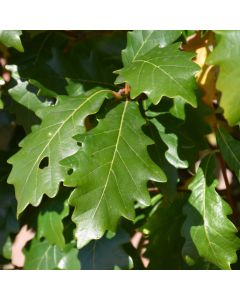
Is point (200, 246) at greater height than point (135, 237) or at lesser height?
greater

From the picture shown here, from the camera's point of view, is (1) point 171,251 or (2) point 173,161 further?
(1) point 171,251

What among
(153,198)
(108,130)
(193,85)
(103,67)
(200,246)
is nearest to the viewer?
(193,85)

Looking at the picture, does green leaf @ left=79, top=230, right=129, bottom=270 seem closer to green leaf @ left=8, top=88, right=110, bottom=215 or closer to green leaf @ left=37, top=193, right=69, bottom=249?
green leaf @ left=37, top=193, right=69, bottom=249

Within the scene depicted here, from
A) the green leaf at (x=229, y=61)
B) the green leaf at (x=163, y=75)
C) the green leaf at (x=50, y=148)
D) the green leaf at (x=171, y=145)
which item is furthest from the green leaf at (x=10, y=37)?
the green leaf at (x=229, y=61)

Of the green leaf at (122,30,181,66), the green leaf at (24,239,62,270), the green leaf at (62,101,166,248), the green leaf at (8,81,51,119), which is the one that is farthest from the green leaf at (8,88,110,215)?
the green leaf at (24,239,62,270)

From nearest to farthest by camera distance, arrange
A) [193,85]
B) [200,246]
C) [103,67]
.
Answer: [193,85] < [200,246] < [103,67]

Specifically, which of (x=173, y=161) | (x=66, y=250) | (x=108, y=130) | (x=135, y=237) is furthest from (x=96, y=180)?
(x=135, y=237)

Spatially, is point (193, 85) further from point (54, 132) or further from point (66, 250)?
point (66, 250)

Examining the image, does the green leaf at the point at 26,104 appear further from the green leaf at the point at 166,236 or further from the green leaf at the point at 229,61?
the green leaf at the point at 229,61
